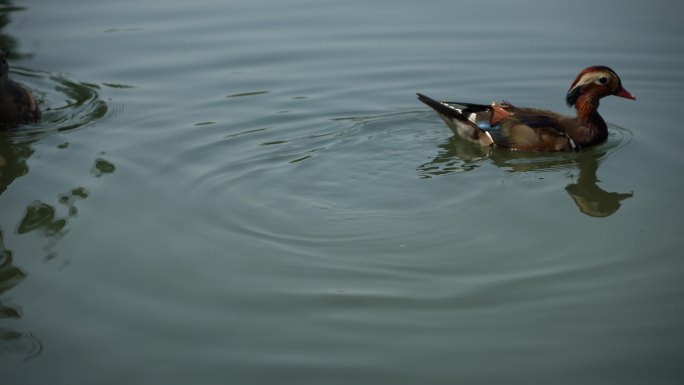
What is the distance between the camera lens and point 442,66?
11.0 metres

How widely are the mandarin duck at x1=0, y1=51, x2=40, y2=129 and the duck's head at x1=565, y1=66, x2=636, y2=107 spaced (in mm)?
5936

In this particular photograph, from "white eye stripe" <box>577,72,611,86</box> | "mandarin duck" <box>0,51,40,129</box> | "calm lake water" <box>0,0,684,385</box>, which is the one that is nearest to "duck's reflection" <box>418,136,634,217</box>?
"calm lake water" <box>0,0,684,385</box>

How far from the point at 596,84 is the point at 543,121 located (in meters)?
0.77

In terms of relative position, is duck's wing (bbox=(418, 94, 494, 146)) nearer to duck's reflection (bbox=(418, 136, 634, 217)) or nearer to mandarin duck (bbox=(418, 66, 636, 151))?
mandarin duck (bbox=(418, 66, 636, 151))

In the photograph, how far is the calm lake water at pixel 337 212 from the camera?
5.20m

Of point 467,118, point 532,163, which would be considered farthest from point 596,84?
point 467,118

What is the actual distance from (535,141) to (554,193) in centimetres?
111

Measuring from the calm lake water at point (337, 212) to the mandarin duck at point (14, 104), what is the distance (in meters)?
0.26

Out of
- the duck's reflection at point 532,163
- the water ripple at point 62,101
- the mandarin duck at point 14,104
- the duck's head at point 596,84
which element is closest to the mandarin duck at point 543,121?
the duck's head at point 596,84

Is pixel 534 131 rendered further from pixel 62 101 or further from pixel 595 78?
pixel 62 101

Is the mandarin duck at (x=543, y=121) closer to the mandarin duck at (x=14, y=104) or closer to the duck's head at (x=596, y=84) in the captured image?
the duck's head at (x=596, y=84)

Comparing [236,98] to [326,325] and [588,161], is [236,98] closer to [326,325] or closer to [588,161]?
[588,161]

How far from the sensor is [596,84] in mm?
8742

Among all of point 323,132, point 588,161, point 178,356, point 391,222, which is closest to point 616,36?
point 588,161
